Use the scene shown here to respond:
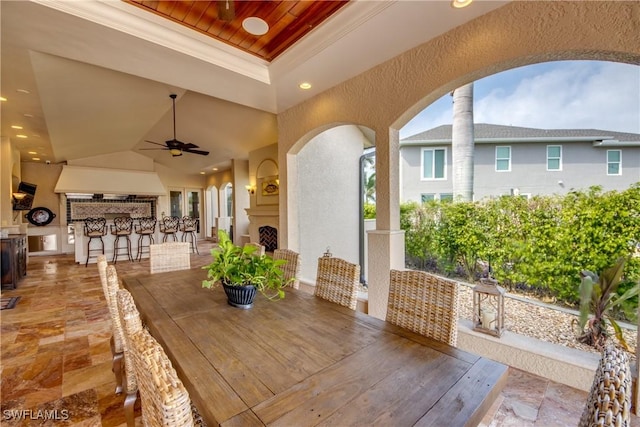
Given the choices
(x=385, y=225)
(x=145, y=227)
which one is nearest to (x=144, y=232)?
(x=145, y=227)

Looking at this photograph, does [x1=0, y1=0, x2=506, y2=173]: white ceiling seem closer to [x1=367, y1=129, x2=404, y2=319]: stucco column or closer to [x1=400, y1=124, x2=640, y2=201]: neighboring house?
[x1=367, y1=129, x2=404, y2=319]: stucco column

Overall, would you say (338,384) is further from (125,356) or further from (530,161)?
(530,161)

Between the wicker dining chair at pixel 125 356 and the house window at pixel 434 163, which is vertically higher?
the house window at pixel 434 163

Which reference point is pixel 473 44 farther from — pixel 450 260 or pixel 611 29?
pixel 450 260

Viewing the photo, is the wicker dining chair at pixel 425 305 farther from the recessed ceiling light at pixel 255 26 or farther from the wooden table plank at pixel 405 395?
the recessed ceiling light at pixel 255 26

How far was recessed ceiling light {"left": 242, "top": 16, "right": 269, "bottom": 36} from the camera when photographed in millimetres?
2447

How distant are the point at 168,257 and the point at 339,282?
2.11m

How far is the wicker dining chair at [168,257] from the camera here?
2.98m

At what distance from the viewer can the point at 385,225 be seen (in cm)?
287

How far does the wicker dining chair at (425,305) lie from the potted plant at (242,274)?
2.33ft

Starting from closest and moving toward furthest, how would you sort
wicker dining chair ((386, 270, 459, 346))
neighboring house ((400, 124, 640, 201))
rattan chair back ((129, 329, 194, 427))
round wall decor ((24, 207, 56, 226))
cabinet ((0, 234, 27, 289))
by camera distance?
rattan chair back ((129, 329, 194, 427)) < wicker dining chair ((386, 270, 459, 346)) < cabinet ((0, 234, 27, 289)) < neighboring house ((400, 124, 640, 201)) < round wall decor ((24, 207, 56, 226))

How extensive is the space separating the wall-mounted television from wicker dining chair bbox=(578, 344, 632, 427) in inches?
402

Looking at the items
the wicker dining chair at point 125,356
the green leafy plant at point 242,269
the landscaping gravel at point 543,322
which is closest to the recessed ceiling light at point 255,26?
the green leafy plant at point 242,269

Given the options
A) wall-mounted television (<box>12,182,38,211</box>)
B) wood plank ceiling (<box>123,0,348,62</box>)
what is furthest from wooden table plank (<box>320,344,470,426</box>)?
wall-mounted television (<box>12,182,38,211</box>)
